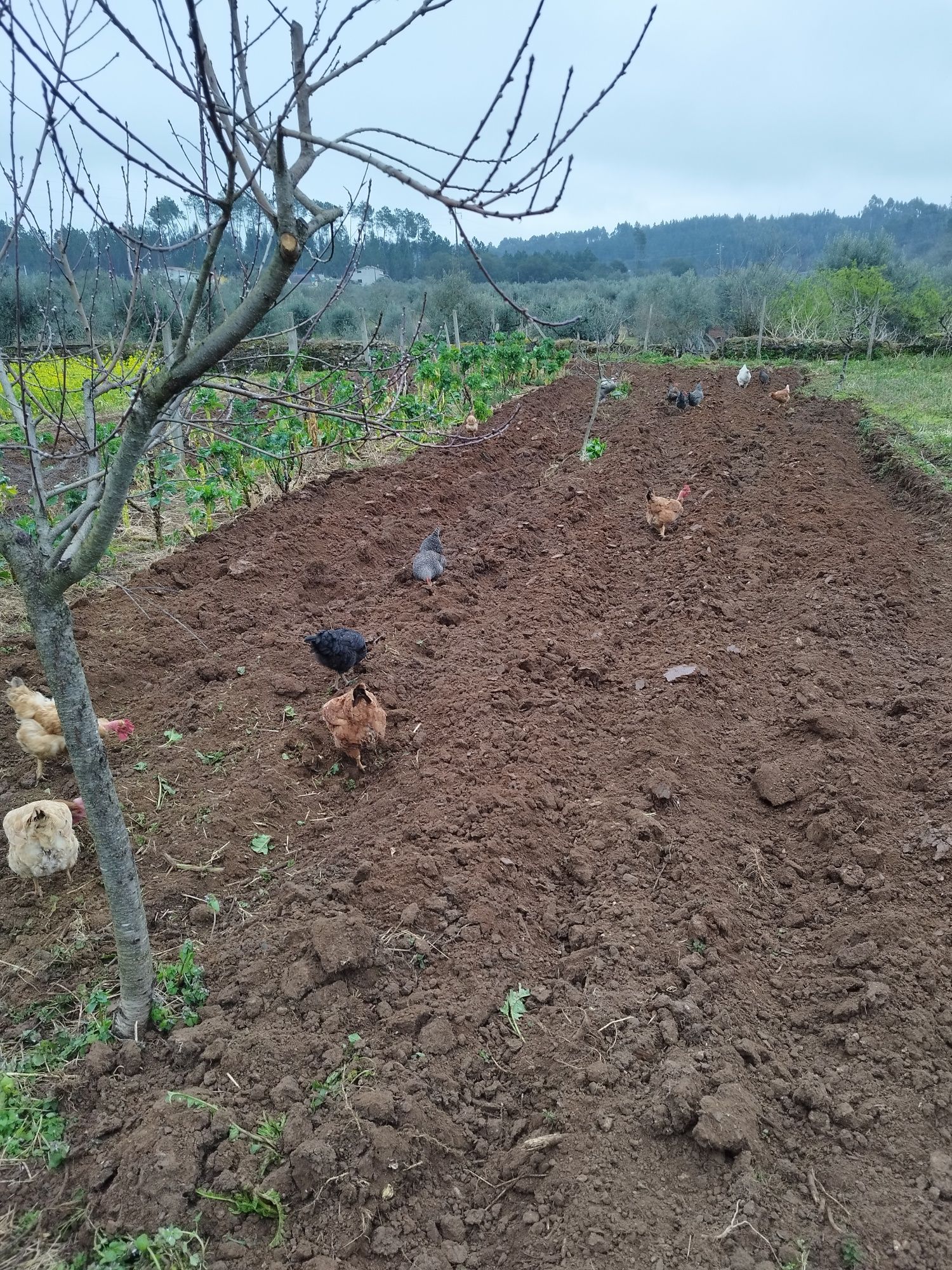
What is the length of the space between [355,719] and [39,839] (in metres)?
1.44

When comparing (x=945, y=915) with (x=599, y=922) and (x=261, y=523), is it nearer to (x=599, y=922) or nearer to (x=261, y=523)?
(x=599, y=922)

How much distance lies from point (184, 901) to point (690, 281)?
42.6m

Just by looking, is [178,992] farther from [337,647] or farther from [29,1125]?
[337,647]

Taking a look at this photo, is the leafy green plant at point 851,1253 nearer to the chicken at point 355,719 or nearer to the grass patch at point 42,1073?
the grass patch at point 42,1073

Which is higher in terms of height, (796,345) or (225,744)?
(796,345)

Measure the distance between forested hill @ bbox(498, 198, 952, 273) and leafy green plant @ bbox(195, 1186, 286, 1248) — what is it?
56.6 m

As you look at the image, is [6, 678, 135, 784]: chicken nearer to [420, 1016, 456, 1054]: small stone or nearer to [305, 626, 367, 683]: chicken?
[305, 626, 367, 683]: chicken

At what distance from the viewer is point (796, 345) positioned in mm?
25062

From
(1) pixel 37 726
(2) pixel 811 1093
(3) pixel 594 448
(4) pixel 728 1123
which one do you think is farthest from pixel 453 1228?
(3) pixel 594 448

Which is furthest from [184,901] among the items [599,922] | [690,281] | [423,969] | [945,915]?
[690,281]

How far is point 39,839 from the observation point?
2.97 meters

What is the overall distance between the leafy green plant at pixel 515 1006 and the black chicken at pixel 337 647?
2256 mm

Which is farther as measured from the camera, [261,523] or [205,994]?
[261,523]

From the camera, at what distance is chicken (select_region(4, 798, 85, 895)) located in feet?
9.70
